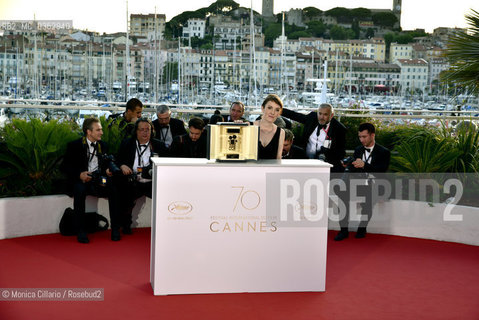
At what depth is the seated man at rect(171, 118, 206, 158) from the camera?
6715 millimetres

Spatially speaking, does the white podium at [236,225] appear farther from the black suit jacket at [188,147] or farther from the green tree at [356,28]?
the green tree at [356,28]

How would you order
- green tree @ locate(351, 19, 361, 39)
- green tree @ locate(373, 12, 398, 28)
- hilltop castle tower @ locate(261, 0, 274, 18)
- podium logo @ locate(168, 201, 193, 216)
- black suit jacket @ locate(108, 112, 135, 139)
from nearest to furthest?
podium logo @ locate(168, 201, 193, 216) → black suit jacket @ locate(108, 112, 135, 139) → hilltop castle tower @ locate(261, 0, 274, 18) → green tree @ locate(351, 19, 361, 39) → green tree @ locate(373, 12, 398, 28)

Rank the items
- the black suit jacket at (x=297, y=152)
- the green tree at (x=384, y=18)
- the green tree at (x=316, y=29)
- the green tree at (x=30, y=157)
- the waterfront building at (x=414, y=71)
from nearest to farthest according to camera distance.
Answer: the green tree at (x=30, y=157), the black suit jacket at (x=297, y=152), the waterfront building at (x=414, y=71), the green tree at (x=316, y=29), the green tree at (x=384, y=18)

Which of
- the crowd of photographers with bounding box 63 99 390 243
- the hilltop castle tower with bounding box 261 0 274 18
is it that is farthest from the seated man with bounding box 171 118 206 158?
the hilltop castle tower with bounding box 261 0 274 18

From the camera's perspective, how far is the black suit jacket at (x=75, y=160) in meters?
6.52

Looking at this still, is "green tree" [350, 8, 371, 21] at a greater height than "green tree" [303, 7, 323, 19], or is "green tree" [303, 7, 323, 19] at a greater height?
"green tree" [350, 8, 371, 21]

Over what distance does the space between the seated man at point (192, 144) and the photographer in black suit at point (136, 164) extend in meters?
0.22

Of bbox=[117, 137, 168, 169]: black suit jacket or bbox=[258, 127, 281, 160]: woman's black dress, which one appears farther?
bbox=[117, 137, 168, 169]: black suit jacket

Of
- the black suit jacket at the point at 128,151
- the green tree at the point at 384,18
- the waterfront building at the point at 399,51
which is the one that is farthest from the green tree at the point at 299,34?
the black suit jacket at the point at 128,151

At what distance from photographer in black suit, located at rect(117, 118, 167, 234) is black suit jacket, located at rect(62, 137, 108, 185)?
0.29 meters

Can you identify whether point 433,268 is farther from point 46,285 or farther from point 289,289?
point 46,285

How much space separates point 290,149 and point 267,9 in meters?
47.9

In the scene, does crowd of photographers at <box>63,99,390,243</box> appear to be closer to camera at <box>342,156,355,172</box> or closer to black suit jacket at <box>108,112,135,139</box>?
camera at <box>342,156,355,172</box>

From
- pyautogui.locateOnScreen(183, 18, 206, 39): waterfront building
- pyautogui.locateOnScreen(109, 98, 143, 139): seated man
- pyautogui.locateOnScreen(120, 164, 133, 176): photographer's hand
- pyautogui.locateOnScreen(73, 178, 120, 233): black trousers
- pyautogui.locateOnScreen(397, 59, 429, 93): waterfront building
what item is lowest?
pyautogui.locateOnScreen(73, 178, 120, 233): black trousers
